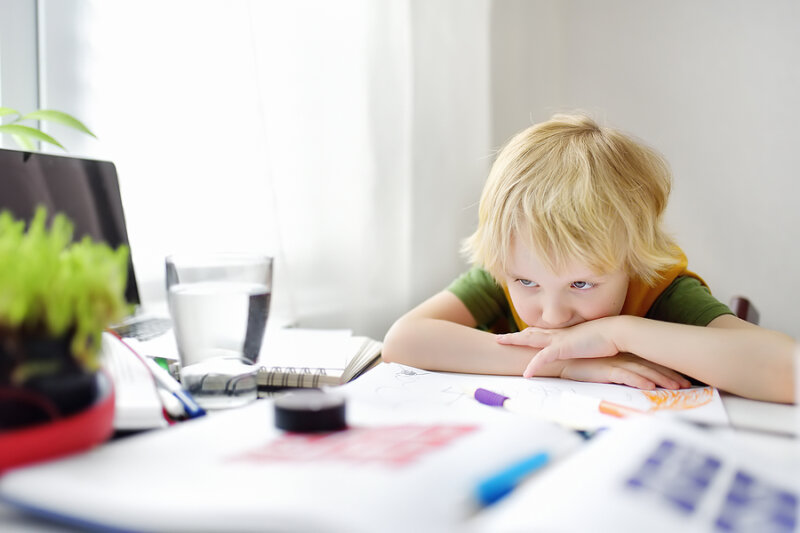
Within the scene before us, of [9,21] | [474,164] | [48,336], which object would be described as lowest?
[48,336]

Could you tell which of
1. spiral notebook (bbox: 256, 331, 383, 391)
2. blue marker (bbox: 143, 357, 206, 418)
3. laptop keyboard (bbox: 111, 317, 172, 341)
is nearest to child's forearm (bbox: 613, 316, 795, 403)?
spiral notebook (bbox: 256, 331, 383, 391)

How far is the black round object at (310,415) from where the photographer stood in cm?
40

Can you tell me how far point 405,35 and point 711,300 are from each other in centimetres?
80

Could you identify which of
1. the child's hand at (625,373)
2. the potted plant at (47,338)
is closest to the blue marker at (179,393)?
A: the potted plant at (47,338)

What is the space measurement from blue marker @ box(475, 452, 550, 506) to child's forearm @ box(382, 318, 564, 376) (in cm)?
33

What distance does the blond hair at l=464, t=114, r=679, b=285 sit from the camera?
702mm

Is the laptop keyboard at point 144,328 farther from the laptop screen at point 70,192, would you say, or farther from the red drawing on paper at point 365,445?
the red drawing on paper at point 365,445

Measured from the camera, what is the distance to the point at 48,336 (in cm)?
33

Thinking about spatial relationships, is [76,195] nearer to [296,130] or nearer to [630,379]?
[296,130]

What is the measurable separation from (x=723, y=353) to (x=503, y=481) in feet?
1.31

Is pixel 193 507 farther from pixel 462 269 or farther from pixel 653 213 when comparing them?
pixel 462 269

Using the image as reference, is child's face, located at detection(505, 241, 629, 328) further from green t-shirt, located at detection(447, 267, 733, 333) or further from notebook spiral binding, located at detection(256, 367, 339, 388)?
notebook spiral binding, located at detection(256, 367, 339, 388)

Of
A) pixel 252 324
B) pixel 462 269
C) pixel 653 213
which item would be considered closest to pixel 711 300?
pixel 653 213

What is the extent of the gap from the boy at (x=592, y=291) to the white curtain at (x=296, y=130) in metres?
0.45
